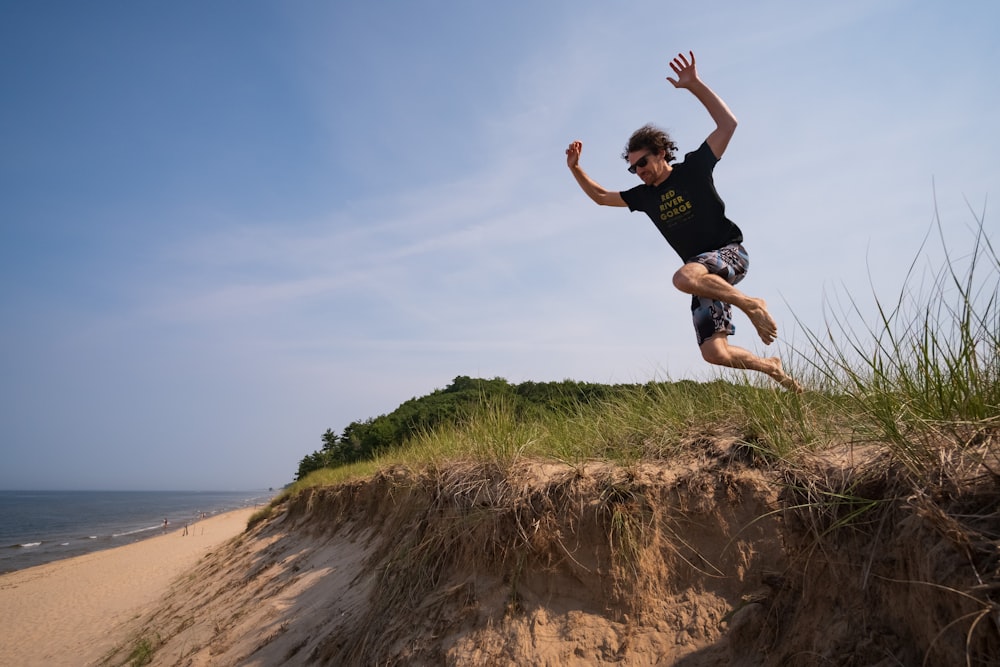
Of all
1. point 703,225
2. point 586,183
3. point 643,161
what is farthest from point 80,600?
point 703,225

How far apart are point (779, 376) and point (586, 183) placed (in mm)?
2056

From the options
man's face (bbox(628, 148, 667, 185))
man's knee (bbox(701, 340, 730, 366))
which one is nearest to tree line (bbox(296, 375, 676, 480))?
man's knee (bbox(701, 340, 730, 366))

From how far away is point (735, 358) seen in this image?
3445 millimetres

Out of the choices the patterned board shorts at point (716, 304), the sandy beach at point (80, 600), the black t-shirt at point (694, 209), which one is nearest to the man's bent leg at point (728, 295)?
the patterned board shorts at point (716, 304)

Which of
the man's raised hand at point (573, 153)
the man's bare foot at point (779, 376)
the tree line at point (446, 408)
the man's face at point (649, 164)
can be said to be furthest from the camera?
the tree line at point (446, 408)

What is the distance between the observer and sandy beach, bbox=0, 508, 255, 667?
368 inches

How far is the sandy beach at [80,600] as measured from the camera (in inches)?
368

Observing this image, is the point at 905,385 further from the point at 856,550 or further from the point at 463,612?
the point at 463,612

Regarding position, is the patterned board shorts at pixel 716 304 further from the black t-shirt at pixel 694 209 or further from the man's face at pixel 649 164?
the man's face at pixel 649 164

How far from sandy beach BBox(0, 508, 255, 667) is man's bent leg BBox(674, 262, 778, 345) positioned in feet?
32.4

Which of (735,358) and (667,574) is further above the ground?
(735,358)

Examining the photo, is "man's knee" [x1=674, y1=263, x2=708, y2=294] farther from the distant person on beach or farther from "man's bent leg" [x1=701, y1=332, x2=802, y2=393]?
"man's bent leg" [x1=701, y1=332, x2=802, y2=393]

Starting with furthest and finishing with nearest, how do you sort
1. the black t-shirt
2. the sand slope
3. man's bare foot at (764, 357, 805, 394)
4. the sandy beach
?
the sandy beach → the black t-shirt → man's bare foot at (764, 357, 805, 394) → the sand slope

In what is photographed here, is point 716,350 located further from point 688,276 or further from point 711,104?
point 711,104
